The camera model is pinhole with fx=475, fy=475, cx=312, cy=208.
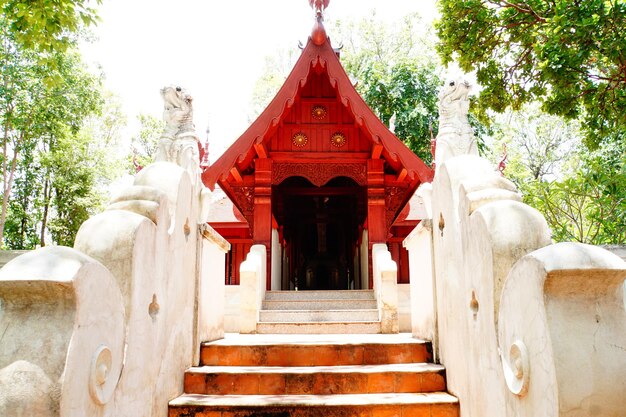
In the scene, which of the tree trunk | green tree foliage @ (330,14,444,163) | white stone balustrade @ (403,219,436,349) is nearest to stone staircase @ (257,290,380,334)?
white stone balustrade @ (403,219,436,349)

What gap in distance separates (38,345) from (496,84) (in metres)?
7.70

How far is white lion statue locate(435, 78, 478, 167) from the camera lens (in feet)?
14.6

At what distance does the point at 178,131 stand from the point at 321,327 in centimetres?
310

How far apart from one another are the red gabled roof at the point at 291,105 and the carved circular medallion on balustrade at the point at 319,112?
0.95 meters

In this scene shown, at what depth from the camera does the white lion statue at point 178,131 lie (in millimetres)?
4656

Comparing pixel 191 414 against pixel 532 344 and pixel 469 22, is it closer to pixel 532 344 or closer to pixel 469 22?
pixel 532 344

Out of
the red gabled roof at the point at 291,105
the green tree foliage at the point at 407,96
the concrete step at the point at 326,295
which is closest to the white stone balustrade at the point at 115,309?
the red gabled roof at the point at 291,105

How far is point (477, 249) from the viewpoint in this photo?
9.34ft

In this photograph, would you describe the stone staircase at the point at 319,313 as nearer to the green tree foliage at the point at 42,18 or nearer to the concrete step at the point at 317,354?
the concrete step at the point at 317,354

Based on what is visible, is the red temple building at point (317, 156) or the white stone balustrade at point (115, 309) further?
the red temple building at point (317, 156)

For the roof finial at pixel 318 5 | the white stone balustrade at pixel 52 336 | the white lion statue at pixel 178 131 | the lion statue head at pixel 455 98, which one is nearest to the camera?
the white stone balustrade at pixel 52 336

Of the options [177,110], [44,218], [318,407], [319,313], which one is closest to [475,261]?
[318,407]

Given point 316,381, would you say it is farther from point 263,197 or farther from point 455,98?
point 263,197

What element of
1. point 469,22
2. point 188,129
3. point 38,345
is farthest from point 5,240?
point 38,345
